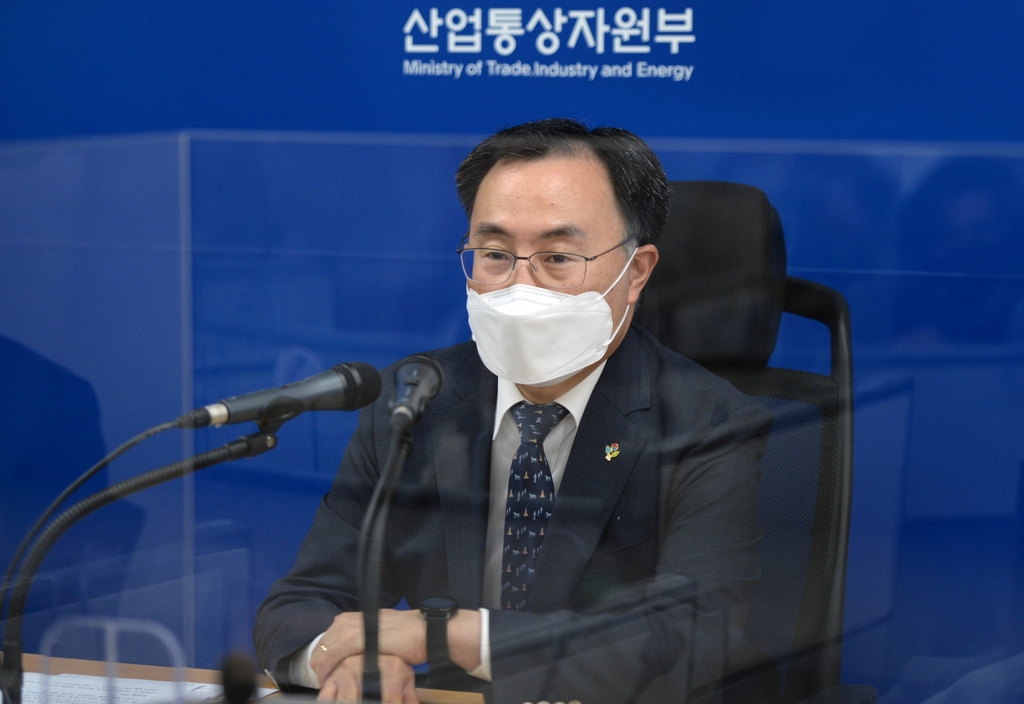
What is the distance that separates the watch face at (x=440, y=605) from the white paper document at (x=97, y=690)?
9.6 inches

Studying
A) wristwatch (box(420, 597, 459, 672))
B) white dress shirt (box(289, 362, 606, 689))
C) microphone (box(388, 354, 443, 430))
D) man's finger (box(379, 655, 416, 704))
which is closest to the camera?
microphone (box(388, 354, 443, 430))

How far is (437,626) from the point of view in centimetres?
128

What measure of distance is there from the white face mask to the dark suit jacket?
64 mm

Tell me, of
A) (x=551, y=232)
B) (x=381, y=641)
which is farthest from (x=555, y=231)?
(x=381, y=641)

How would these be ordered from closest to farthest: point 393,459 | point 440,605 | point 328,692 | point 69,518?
point 393,459 → point 69,518 → point 328,692 → point 440,605

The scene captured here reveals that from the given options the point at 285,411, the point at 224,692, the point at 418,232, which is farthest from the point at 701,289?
the point at 224,692

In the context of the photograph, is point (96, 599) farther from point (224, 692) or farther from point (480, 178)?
point (480, 178)

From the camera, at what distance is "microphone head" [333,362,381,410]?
0.99 m

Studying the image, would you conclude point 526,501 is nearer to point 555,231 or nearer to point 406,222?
point 555,231

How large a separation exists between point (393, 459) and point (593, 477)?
0.56 meters

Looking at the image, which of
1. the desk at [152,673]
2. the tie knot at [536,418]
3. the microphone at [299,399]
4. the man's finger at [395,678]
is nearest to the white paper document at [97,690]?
the desk at [152,673]

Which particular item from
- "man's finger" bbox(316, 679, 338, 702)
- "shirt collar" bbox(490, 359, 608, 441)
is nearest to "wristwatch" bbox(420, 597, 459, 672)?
"man's finger" bbox(316, 679, 338, 702)

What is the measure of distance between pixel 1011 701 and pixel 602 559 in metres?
0.68

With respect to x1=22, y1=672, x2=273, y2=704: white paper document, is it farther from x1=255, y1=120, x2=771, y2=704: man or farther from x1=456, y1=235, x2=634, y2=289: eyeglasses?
x1=456, y1=235, x2=634, y2=289: eyeglasses
